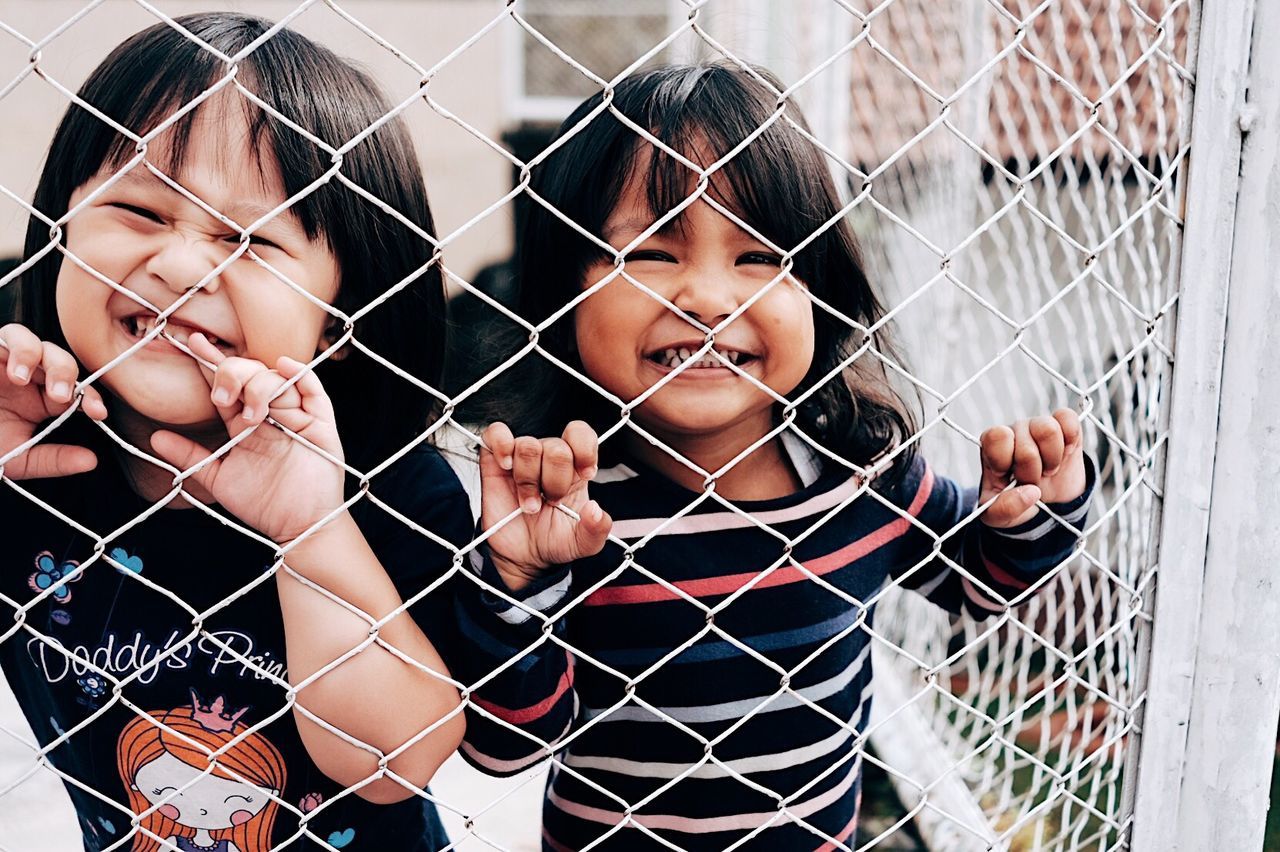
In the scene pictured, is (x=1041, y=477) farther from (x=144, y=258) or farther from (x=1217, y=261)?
(x=144, y=258)

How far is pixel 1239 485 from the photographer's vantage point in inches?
54.7

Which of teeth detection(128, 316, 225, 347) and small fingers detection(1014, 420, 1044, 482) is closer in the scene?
teeth detection(128, 316, 225, 347)

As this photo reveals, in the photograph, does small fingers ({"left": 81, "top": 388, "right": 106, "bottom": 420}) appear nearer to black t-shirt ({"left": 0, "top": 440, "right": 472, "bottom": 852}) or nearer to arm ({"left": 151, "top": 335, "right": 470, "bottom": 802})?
arm ({"left": 151, "top": 335, "right": 470, "bottom": 802})

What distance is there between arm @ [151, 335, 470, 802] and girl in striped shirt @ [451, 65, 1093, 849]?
65 millimetres

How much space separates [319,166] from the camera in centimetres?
125

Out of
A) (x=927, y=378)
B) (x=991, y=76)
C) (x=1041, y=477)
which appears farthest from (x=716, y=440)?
(x=991, y=76)

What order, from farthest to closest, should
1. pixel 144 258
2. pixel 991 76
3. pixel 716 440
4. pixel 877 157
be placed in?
pixel 877 157
pixel 991 76
pixel 716 440
pixel 144 258

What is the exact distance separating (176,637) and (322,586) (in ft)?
0.87

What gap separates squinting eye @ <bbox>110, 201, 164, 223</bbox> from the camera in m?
1.17

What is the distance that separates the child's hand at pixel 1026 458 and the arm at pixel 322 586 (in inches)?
27.0

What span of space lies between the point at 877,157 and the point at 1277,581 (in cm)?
309

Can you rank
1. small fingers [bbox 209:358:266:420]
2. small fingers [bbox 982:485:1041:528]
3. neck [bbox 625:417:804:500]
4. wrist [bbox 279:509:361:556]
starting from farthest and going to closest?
neck [bbox 625:417:804:500] < small fingers [bbox 982:485:1041:528] < wrist [bbox 279:509:361:556] < small fingers [bbox 209:358:266:420]

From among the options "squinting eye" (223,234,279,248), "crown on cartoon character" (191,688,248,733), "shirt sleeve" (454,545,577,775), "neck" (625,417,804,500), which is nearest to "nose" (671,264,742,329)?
"neck" (625,417,804,500)

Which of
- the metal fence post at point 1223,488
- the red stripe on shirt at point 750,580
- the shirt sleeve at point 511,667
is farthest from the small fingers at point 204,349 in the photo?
the metal fence post at point 1223,488
